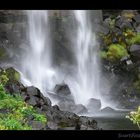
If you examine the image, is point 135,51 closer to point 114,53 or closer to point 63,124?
point 114,53

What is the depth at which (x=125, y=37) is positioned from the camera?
63.0ft

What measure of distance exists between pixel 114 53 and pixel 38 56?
133 inches

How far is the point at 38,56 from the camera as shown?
1981 centimetres

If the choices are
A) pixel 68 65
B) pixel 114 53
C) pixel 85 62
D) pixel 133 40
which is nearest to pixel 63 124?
pixel 68 65

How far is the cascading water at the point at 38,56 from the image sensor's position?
18547 millimetres

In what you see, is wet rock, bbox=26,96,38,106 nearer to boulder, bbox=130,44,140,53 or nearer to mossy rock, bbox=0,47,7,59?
mossy rock, bbox=0,47,7,59

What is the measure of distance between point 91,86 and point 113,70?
1.44 meters

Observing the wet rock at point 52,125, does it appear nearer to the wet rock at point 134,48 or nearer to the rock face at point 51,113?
the rock face at point 51,113

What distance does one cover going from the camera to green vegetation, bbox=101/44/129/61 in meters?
20.0

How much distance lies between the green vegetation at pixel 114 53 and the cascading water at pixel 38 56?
2.51 metres

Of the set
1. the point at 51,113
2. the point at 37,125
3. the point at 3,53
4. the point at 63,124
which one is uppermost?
the point at 3,53

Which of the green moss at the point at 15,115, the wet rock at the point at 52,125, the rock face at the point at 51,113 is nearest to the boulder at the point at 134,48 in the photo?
the rock face at the point at 51,113
